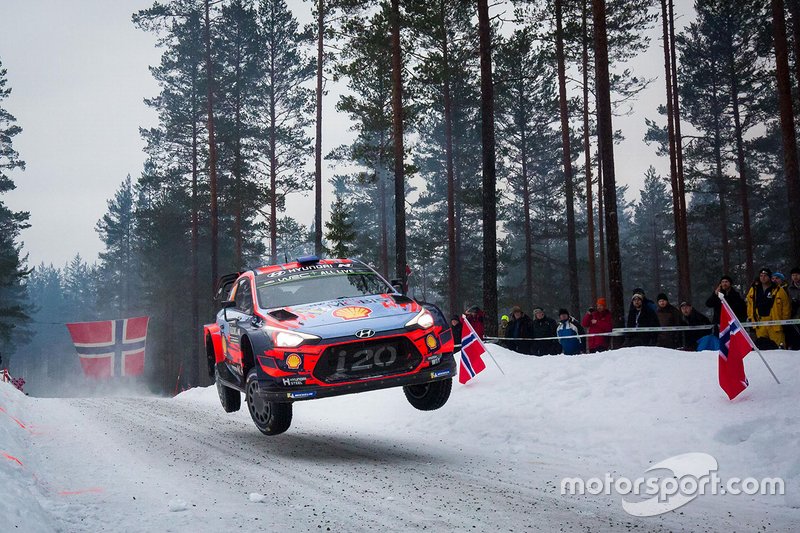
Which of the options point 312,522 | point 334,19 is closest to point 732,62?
point 334,19

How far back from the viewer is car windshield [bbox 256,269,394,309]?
948 centimetres

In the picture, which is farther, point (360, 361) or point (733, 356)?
point (733, 356)

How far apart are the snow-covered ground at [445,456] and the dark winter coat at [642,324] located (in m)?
2.27

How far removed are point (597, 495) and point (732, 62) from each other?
36503 mm

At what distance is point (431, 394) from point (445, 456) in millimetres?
972

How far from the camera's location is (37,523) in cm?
511

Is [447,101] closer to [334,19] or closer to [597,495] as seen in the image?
[334,19]

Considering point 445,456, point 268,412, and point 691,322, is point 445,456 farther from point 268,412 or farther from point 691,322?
point 691,322

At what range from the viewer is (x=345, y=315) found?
8.51m

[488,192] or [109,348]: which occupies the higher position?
[488,192]

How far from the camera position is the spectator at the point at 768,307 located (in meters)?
11.7

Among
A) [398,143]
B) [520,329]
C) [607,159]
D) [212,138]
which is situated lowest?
[520,329]

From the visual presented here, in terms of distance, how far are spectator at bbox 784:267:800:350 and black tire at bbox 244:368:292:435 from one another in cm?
808

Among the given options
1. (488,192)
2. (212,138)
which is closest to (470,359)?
(488,192)
